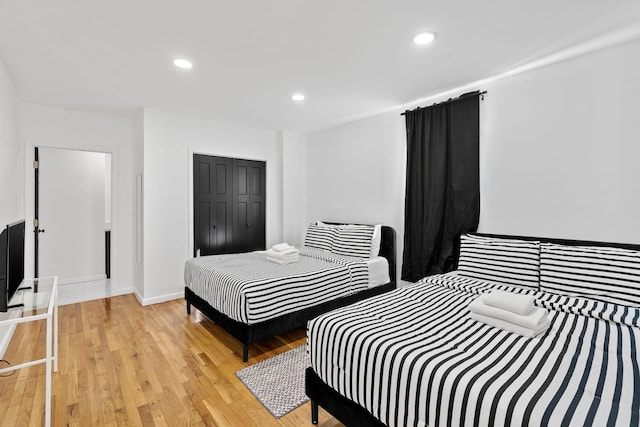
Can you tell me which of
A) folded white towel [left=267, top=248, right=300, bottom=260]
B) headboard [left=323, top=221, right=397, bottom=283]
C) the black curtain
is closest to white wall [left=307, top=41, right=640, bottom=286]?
the black curtain

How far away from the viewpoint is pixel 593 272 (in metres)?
2.13

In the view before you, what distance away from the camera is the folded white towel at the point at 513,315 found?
60.9 inches

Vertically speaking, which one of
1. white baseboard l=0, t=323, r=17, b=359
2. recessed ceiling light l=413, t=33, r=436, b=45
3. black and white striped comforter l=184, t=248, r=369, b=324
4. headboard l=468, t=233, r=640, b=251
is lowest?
white baseboard l=0, t=323, r=17, b=359

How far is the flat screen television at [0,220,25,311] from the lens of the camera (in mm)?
1897

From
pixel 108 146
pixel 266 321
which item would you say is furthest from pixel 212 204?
pixel 266 321

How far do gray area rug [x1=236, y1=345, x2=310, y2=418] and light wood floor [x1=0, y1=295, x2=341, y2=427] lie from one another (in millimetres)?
56

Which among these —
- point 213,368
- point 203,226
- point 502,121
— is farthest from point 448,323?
point 203,226

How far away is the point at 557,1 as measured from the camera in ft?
6.02

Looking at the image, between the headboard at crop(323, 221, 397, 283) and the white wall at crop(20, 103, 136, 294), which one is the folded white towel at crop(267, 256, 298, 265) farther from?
the white wall at crop(20, 103, 136, 294)

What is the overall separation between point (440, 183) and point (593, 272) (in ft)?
5.14

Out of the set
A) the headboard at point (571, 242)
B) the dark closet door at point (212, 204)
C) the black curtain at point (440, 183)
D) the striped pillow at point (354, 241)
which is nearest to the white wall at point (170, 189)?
the dark closet door at point (212, 204)

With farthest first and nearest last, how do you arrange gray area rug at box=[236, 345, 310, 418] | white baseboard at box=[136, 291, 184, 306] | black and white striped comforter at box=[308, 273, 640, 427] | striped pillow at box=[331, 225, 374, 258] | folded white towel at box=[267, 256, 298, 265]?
white baseboard at box=[136, 291, 184, 306], striped pillow at box=[331, 225, 374, 258], folded white towel at box=[267, 256, 298, 265], gray area rug at box=[236, 345, 310, 418], black and white striped comforter at box=[308, 273, 640, 427]

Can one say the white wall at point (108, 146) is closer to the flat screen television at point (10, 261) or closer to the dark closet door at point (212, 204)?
the dark closet door at point (212, 204)

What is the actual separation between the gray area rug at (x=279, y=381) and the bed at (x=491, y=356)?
10.8 inches
